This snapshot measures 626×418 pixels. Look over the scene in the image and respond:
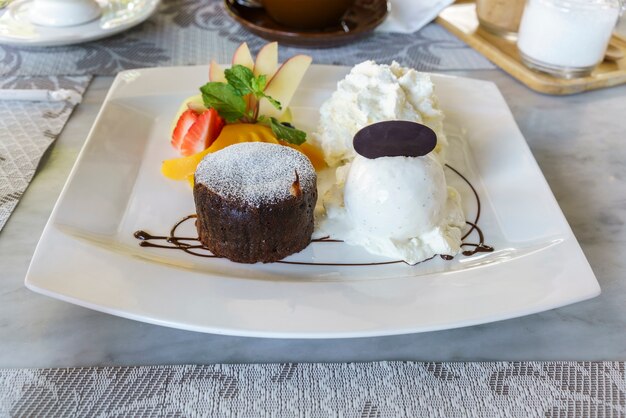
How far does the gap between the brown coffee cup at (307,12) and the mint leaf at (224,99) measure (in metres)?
0.65

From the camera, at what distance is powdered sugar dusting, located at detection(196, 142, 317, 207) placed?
1.21 meters

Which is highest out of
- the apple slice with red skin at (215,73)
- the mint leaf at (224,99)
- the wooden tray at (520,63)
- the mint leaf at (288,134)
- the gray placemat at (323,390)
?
the mint leaf at (224,99)

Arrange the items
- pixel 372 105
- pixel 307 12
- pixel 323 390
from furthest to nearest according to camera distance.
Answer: pixel 307 12 → pixel 372 105 → pixel 323 390

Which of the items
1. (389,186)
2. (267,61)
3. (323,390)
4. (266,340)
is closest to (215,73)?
(267,61)

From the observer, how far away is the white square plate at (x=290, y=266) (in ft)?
3.34

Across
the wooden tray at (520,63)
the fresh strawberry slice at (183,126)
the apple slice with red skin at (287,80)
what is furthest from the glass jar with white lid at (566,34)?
the fresh strawberry slice at (183,126)

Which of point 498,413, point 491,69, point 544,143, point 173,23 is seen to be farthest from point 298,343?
point 173,23

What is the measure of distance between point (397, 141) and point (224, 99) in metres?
0.53

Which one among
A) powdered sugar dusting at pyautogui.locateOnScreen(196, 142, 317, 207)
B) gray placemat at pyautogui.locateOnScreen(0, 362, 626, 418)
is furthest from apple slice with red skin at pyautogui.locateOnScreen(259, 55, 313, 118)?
gray placemat at pyautogui.locateOnScreen(0, 362, 626, 418)

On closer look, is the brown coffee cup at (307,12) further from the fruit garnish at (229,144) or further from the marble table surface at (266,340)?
the marble table surface at (266,340)

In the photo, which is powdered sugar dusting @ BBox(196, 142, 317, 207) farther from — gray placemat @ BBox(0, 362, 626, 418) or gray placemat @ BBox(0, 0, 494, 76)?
gray placemat @ BBox(0, 0, 494, 76)

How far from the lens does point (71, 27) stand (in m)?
2.06

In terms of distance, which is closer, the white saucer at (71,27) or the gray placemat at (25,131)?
the gray placemat at (25,131)

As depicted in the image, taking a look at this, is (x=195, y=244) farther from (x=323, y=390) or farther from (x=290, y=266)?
(x=323, y=390)
